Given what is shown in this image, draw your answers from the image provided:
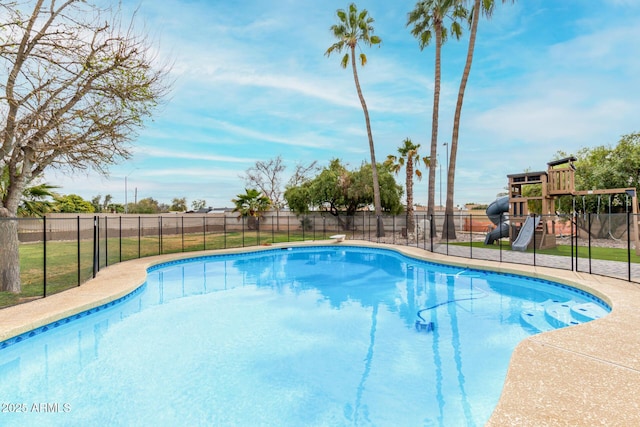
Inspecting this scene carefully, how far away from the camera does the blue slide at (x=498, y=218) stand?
17.0 meters

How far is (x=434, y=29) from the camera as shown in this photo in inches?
789

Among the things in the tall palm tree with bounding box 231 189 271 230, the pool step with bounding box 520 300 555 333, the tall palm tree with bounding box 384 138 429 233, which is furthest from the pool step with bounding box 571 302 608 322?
the tall palm tree with bounding box 231 189 271 230

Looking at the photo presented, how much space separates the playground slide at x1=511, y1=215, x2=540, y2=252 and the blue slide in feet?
6.07

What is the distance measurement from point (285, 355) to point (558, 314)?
18.4 ft

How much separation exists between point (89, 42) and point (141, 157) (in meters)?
2.84

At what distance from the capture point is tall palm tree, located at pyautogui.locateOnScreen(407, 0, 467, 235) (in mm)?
19203

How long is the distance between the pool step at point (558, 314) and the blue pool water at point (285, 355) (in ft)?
0.16

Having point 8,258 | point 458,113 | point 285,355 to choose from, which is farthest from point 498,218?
point 8,258

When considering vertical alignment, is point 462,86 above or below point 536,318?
above

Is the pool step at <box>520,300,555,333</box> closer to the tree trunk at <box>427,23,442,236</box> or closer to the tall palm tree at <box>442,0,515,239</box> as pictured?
the tall palm tree at <box>442,0,515,239</box>

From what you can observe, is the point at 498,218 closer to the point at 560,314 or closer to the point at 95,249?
the point at 560,314

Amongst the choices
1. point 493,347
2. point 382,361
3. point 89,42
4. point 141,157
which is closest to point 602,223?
point 493,347

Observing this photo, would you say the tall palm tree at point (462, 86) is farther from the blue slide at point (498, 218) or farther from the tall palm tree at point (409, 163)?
the tall palm tree at point (409, 163)

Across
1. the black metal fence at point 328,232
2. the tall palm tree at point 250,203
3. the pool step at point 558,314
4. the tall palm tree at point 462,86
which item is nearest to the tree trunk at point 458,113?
the tall palm tree at point 462,86
